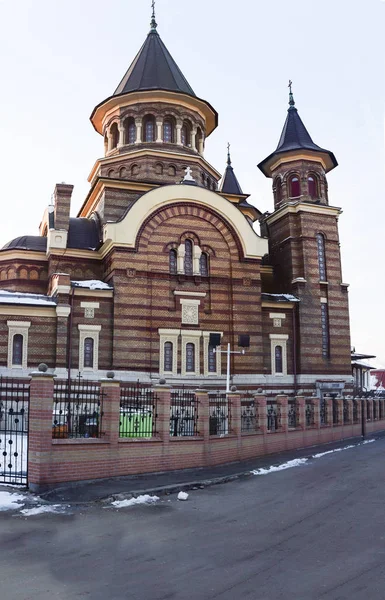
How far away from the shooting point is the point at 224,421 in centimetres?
1558

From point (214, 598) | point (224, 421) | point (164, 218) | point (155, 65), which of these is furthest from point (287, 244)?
point (214, 598)

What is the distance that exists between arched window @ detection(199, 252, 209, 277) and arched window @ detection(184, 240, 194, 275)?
1.78 ft

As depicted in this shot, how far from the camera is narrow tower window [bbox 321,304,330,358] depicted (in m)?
28.2

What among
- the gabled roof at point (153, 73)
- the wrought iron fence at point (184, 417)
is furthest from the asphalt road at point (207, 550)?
the gabled roof at point (153, 73)

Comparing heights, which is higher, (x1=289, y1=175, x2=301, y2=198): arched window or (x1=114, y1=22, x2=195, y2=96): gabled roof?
(x1=114, y1=22, x2=195, y2=96): gabled roof

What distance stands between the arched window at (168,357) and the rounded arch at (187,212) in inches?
182

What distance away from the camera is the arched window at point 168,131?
30.3 m

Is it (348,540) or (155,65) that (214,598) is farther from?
(155,65)

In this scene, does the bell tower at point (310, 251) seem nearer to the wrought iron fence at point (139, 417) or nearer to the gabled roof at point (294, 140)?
the gabled roof at point (294, 140)

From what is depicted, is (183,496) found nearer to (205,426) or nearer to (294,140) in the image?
(205,426)

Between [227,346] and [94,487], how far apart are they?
14908 millimetres

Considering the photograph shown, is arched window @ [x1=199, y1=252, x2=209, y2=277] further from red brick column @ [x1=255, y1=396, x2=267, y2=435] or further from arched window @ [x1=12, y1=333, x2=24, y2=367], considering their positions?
red brick column @ [x1=255, y1=396, x2=267, y2=435]

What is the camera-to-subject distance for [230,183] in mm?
39438

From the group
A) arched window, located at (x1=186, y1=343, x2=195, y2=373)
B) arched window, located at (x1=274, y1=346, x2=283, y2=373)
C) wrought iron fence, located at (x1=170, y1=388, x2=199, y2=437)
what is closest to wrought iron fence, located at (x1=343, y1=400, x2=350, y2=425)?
arched window, located at (x1=274, y1=346, x2=283, y2=373)
